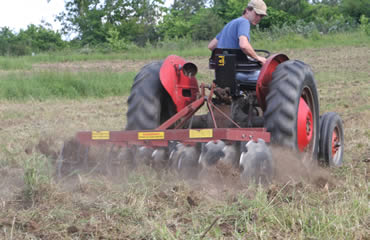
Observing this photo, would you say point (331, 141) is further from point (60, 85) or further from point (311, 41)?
point (311, 41)

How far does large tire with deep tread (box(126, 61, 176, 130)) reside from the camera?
13.9ft

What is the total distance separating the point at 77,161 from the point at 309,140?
1.92 m

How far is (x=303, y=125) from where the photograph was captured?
3902 mm

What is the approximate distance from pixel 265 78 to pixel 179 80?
81cm

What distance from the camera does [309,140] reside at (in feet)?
13.5

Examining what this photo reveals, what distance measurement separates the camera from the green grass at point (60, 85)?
10.4m

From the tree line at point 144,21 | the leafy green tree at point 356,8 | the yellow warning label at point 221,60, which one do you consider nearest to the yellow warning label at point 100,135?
the yellow warning label at point 221,60

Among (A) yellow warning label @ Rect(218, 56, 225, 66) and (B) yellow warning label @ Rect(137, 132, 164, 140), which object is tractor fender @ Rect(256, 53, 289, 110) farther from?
(B) yellow warning label @ Rect(137, 132, 164, 140)

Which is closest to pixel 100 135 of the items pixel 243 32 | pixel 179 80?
pixel 179 80

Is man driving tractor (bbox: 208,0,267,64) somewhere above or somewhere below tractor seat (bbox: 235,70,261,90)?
above

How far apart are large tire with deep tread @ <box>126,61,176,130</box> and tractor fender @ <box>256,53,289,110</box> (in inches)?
35.0

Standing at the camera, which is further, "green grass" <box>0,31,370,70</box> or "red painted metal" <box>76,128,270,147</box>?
"green grass" <box>0,31,370,70</box>

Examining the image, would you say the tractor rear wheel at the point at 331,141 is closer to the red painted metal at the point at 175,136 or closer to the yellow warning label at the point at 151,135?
A: the red painted metal at the point at 175,136

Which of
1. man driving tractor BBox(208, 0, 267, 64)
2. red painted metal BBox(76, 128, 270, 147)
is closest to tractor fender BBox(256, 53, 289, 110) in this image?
man driving tractor BBox(208, 0, 267, 64)
